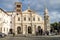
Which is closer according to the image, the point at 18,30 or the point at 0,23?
the point at 0,23

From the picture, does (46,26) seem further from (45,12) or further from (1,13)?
(1,13)

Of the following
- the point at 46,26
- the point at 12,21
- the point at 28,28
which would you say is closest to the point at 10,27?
the point at 12,21

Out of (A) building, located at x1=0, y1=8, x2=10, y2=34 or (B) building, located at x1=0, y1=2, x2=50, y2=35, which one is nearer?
(A) building, located at x1=0, y1=8, x2=10, y2=34

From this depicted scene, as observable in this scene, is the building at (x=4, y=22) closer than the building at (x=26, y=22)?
Yes

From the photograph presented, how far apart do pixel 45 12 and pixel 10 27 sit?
15554mm

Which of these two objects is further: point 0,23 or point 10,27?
point 10,27

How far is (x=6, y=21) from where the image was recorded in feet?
251

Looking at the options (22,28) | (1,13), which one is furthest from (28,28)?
(1,13)

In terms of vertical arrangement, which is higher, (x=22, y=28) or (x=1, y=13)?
(x=1, y=13)

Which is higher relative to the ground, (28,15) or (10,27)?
(28,15)

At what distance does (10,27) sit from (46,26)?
1493 centimetres

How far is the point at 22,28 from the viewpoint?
77.0 m

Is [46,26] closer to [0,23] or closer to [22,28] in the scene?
[22,28]

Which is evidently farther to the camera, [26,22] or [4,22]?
[26,22]
